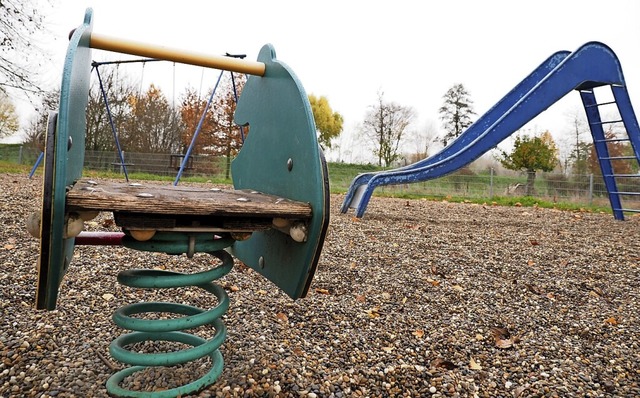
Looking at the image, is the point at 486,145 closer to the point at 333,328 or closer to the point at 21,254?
the point at 333,328

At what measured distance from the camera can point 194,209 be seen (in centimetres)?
118

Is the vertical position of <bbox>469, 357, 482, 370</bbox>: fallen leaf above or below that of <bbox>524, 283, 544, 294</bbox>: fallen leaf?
below

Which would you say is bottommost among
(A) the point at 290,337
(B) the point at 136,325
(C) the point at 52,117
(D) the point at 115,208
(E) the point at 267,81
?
(A) the point at 290,337

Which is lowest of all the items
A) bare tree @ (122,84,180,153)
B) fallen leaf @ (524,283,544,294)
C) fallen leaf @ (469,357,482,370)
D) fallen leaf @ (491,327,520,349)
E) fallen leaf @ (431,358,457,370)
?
fallen leaf @ (431,358,457,370)

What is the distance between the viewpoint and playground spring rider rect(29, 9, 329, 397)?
1.09 metres

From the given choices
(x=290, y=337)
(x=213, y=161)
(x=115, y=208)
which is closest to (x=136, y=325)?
(x=115, y=208)

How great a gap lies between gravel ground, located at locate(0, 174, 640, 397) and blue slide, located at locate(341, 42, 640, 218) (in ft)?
6.62

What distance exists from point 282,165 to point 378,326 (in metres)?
1.10

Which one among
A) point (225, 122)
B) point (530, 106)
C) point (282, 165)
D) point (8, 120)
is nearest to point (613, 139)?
point (530, 106)

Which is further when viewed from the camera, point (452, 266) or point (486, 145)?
point (486, 145)

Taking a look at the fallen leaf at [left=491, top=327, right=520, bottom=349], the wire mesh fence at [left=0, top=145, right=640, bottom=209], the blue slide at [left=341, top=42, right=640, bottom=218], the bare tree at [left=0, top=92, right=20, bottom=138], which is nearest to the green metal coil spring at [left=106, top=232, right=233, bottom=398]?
the fallen leaf at [left=491, top=327, right=520, bottom=349]

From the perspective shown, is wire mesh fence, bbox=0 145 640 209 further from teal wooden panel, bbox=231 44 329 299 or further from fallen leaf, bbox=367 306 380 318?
teal wooden panel, bbox=231 44 329 299

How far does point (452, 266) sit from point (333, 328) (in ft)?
5.20

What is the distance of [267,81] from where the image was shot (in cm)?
180
